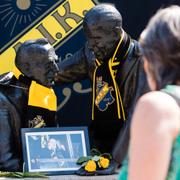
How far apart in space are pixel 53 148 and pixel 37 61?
1.24 ft

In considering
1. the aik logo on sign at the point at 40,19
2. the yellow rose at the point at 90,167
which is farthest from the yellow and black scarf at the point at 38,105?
the aik logo on sign at the point at 40,19

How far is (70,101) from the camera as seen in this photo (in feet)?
12.9

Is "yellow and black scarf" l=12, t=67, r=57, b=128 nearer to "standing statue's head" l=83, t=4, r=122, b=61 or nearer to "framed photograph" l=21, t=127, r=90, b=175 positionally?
"framed photograph" l=21, t=127, r=90, b=175

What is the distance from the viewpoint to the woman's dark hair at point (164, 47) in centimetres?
116

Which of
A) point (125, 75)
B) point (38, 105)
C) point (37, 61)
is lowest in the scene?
point (125, 75)

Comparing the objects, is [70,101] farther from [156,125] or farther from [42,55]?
[156,125]

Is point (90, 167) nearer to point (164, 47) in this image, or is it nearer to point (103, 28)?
point (103, 28)

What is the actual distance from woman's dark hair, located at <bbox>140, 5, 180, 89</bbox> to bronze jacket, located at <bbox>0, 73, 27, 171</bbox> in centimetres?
165

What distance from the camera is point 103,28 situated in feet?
9.14

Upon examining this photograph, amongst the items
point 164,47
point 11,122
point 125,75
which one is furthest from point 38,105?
point 164,47

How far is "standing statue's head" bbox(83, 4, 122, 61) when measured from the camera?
2.79 meters

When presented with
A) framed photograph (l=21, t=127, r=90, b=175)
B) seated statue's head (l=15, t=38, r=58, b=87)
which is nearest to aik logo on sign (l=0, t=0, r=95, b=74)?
seated statue's head (l=15, t=38, r=58, b=87)

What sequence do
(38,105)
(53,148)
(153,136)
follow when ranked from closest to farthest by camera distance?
(153,136) → (53,148) → (38,105)

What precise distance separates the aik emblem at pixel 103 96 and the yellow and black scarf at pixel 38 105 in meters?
0.19
